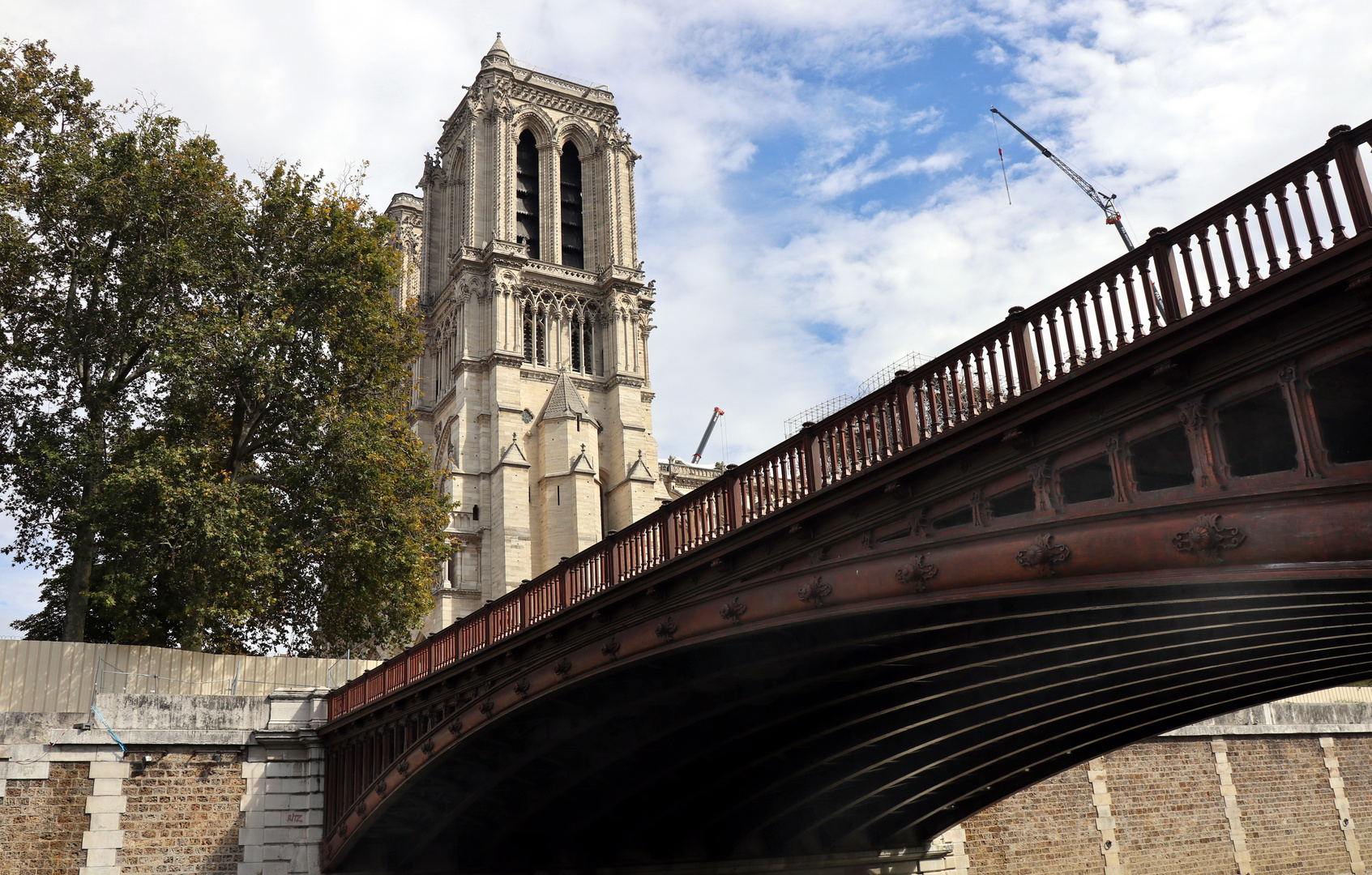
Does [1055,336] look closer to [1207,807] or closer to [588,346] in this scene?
[1207,807]

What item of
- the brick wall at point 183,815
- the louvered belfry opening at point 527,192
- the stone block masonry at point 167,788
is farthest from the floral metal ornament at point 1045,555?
the louvered belfry opening at point 527,192

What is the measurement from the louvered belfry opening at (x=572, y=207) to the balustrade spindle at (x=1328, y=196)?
55713 mm

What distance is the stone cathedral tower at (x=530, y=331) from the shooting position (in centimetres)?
5319

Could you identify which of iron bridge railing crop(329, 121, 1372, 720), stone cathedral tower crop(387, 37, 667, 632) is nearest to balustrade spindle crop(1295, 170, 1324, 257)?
iron bridge railing crop(329, 121, 1372, 720)

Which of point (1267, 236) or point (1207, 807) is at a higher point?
point (1267, 236)

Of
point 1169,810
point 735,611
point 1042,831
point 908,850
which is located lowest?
point 908,850

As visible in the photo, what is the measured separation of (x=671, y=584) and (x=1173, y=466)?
22.1 ft

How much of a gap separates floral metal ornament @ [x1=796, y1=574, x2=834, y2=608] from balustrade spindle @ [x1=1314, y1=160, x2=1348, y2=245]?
591 cm

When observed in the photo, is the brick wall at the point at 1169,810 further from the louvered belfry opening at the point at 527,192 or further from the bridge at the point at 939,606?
the louvered belfry opening at the point at 527,192

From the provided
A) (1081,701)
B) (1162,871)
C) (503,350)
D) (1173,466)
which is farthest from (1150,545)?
(503,350)

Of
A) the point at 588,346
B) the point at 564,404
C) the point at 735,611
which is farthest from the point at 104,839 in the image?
the point at 588,346

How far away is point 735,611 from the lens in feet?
43.8

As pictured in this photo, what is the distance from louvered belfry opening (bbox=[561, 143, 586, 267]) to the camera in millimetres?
63406

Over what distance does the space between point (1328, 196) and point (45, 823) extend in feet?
72.9
